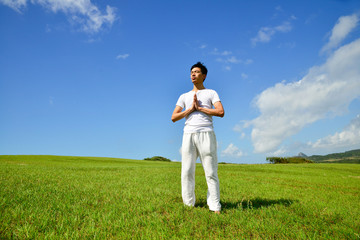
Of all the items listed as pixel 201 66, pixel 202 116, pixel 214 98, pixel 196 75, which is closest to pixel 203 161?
pixel 202 116

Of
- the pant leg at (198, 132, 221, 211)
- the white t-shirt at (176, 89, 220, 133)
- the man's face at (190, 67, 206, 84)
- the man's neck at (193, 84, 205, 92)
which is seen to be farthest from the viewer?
the man's neck at (193, 84, 205, 92)

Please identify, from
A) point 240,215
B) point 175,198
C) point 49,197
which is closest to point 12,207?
point 49,197

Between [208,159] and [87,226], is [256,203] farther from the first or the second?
[87,226]

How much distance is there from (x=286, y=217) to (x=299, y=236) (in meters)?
1.05

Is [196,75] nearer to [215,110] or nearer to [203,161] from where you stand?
[215,110]

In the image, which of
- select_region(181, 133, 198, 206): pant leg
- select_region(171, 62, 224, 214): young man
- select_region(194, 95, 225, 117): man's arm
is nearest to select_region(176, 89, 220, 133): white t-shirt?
select_region(171, 62, 224, 214): young man

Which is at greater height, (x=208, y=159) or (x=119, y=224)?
(x=208, y=159)

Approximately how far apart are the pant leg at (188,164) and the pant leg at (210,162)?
0.73ft

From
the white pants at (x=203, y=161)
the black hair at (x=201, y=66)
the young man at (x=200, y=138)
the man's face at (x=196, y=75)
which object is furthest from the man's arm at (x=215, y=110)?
the black hair at (x=201, y=66)

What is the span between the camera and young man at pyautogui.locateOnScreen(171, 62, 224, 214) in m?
5.03

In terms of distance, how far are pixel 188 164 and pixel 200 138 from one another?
715 mm

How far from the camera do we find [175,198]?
6266 mm

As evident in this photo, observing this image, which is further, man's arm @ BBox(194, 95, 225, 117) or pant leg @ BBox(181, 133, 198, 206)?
pant leg @ BBox(181, 133, 198, 206)

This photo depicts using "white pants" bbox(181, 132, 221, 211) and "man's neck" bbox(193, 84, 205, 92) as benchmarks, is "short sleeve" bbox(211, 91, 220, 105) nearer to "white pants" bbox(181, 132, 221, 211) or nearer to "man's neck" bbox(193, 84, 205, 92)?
"man's neck" bbox(193, 84, 205, 92)
